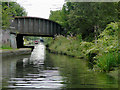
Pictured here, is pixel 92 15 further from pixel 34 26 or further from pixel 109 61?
pixel 109 61

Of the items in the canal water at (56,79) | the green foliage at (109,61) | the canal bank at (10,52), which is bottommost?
the canal bank at (10,52)

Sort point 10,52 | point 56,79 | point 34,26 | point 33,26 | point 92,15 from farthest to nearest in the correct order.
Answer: point 34,26 → point 33,26 → point 92,15 → point 10,52 → point 56,79

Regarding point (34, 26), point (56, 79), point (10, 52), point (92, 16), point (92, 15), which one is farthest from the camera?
point (34, 26)

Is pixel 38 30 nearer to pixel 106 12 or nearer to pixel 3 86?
pixel 106 12

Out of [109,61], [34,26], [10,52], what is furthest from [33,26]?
[109,61]

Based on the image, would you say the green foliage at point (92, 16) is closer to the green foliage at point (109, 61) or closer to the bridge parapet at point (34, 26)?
the bridge parapet at point (34, 26)

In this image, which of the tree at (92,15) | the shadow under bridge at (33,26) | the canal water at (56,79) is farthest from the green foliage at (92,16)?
the canal water at (56,79)

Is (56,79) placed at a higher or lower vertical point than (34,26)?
lower

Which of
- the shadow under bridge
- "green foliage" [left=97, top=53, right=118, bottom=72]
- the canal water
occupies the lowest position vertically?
the canal water

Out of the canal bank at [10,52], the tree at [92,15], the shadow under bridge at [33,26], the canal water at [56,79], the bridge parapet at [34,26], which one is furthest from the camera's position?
the bridge parapet at [34,26]

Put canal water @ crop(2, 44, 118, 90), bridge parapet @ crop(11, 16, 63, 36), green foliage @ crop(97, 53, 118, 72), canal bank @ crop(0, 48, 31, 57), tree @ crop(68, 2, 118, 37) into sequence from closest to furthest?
canal water @ crop(2, 44, 118, 90) → green foliage @ crop(97, 53, 118, 72) → canal bank @ crop(0, 48, 31, 57) → tree @ crop(68, 2, 118, 37) → bridge parapet @ crop(11, 16, 63, 36)

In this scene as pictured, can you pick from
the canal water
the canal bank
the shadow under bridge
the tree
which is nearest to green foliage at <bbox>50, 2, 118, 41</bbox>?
the tree

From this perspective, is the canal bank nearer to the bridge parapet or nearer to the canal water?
the bridge parapet

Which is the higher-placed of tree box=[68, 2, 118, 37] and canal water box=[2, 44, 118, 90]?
tree box=[68, 2, 118, 37]
